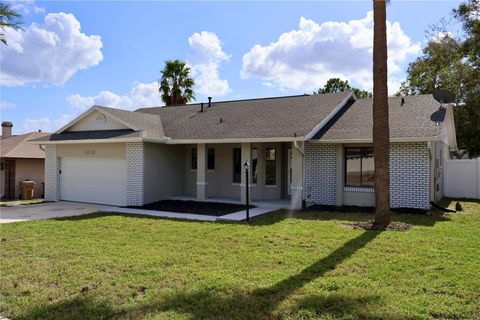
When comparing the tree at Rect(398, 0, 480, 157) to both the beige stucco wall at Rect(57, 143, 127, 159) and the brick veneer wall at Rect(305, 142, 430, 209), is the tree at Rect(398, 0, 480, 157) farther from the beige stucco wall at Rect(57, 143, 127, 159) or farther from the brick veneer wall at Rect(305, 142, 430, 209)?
the beige stucco wall at Rect(57, 143, 127, 159)

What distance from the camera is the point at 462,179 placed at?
19.1m

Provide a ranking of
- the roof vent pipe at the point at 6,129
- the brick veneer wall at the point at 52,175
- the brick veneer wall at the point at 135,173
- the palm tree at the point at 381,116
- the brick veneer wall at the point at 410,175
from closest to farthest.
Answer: the palm tree at the point at 381,116, the brick veneer wall at the point at 410,175, the brick veneer wall at the point at 135,173, the brick veneer wall at the point at 52,175, the roof vent pipe at the point at 6,129

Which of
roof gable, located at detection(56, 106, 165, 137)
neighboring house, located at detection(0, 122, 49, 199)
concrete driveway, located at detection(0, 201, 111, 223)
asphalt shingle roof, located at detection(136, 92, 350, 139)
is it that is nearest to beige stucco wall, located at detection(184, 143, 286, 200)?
asphalt shingle roof, located at detection(136, 92, 350, 139)

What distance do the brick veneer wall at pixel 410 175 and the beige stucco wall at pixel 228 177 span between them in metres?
4.73

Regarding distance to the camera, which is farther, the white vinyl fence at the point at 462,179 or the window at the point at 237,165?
the white vinyl fence at the point at 462,179

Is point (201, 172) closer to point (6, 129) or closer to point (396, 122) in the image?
point (396, 122)

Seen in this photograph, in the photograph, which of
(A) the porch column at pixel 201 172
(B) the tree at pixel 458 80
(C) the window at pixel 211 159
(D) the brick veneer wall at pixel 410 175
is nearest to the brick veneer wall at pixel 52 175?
(A) the porch column at pixel 201 172

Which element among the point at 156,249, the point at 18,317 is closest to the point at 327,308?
the point at 18,317

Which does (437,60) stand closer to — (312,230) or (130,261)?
(312,230)

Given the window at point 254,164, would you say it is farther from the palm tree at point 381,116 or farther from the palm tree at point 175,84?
the palm tree at point 175,84

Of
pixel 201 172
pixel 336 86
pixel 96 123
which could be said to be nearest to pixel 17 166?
pixel 96 123

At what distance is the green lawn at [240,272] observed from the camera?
5023 millimetres

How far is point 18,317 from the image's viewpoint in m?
4.87

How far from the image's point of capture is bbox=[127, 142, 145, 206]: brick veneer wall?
1577 cm
